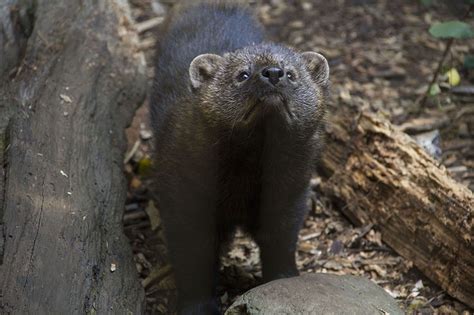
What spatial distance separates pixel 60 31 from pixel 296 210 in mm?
2762

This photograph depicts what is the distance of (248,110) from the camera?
4.84 m

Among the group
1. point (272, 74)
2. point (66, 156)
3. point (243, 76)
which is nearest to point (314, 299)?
point (272, 74)

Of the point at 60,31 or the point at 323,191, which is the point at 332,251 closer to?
the point at 323,191

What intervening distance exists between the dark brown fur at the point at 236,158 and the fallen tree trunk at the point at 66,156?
53 centimetres

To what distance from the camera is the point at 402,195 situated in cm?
609

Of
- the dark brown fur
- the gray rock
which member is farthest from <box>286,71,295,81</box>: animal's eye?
the gray rock

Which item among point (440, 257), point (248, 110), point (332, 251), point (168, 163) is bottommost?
point (332, 251)

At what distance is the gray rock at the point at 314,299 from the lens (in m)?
Result: 4.50

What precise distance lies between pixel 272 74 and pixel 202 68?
3.10 feet

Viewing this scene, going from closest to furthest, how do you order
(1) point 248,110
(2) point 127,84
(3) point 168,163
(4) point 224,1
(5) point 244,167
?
(1) point 248,110 → (5) point 244,167 → (3) point 168,163 → (2) point 127,84 → (4) point 224,1

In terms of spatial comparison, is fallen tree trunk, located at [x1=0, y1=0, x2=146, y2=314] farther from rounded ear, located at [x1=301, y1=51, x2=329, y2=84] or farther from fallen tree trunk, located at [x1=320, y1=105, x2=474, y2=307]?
fallen tree trunk, located at [x1=320, y1=105, x2=474, y2=307]

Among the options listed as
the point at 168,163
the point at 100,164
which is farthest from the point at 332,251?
the point at 100,164

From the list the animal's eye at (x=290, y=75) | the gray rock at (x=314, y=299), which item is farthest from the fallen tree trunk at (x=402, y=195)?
the animal's eye at (x=290, y=75)

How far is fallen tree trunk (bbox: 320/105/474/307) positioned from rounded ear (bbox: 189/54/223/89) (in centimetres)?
170
